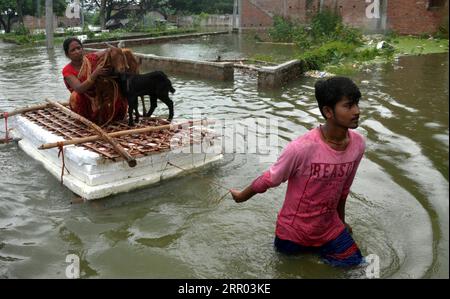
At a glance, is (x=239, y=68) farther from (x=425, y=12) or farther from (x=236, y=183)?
(x=425, y=12)

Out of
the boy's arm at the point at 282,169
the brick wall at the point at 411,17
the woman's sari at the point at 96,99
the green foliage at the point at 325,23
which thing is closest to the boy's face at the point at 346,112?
the boy's arm at the point at 282,169

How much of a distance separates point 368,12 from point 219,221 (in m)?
21.5

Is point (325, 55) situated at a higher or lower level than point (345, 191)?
higher

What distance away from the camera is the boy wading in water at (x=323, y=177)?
296cm

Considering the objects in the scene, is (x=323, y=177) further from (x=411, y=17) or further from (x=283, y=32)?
(x=283, y=32)

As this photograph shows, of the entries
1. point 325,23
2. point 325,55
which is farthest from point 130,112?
point 325,23

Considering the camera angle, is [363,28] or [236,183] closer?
[236,183]

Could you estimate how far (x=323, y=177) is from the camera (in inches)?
122

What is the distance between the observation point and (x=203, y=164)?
18.8ft

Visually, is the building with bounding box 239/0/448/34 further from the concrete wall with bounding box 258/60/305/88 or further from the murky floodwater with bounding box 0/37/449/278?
the murky floodwater with bounding box 0/37/449/278

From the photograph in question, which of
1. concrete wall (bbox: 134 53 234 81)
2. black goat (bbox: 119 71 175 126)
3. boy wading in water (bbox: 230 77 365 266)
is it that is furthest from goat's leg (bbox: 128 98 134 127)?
concrete wall (bbox: 134 53 234 81)

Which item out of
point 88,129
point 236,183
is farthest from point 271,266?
point 88,129

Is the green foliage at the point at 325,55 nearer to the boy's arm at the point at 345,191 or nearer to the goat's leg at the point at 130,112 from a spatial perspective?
the goat's leg at the point at 130,112

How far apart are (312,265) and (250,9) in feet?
106
